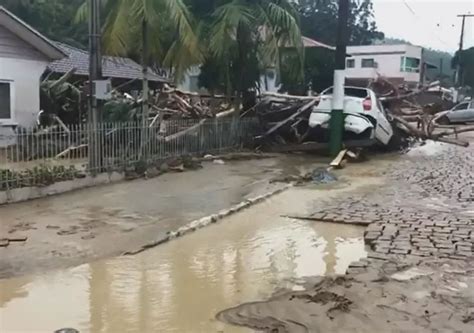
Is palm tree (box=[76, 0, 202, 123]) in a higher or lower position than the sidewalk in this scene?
higher

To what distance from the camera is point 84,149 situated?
42.1ft

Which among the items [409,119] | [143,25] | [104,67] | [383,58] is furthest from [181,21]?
[383,58]

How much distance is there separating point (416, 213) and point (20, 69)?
1350 centimetres

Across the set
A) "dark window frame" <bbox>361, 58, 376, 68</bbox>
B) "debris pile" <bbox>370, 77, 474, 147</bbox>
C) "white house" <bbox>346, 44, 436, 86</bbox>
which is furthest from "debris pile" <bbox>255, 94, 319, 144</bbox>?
"dark window frame" <bbox>361, 58, 376, 68</bbox>

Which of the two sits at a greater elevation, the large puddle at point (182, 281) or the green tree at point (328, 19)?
the green tree at point (328, 19)

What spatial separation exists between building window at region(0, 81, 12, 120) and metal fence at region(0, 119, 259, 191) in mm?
4078

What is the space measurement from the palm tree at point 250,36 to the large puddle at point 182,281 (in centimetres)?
1043

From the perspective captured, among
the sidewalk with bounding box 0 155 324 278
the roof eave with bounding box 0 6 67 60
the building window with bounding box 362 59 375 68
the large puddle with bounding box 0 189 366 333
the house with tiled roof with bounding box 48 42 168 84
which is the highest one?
the building window with bounding box 362 59 375 68

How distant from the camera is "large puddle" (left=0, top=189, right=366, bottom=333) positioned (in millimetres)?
4969

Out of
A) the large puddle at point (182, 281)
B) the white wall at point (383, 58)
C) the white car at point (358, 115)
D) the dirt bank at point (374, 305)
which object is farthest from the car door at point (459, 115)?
the dirt bank at point (374, 305)

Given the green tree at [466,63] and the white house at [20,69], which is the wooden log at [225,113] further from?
the green tree at [466,63]

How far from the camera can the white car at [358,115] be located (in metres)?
18.0

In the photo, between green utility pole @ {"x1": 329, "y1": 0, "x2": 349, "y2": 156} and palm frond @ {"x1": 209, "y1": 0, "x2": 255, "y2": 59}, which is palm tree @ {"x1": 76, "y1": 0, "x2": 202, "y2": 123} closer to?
palm frond @ {"x1": 209, "y1": 0, "x2": 255, "y2": 59}

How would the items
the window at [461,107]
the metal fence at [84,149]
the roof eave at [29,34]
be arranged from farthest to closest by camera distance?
1. the window at [461,107]
2. the roof eave at [29,34]
3. the metal fence at [84,149]
